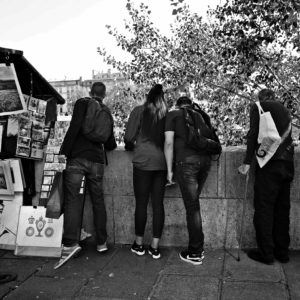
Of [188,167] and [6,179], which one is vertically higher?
[188,167]

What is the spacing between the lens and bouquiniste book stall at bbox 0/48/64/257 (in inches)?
181

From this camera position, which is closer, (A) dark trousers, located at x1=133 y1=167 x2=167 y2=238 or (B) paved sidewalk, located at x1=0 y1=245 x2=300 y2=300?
(B) paved sidewalk, located at x1=0 y1=245 x2=300 y2=300

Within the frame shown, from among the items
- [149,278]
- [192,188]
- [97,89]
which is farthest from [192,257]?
[97,89]

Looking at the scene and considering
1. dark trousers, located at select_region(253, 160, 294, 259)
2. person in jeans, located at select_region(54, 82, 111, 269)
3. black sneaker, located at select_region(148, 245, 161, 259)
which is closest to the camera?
dark trousers, located at select_region(253, 160, 294, 259)

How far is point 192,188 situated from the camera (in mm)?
4211

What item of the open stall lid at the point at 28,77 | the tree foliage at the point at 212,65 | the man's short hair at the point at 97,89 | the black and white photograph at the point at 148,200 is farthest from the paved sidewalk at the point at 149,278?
the tree foliage at the point at 212,65

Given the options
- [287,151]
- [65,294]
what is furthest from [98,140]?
[287,151]

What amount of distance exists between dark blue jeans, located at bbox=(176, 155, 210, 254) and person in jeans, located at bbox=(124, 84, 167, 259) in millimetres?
246

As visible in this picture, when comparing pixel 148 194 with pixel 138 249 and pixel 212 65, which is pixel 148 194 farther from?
pixel 212 65

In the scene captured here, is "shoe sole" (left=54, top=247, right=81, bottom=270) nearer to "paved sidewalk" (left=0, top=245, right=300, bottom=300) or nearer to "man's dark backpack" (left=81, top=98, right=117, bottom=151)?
"paved sidewalk" (left=0, top=245, right=300, bottom=300)

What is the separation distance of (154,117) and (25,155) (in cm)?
162

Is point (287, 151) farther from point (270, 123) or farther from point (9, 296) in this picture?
point (9, 296)

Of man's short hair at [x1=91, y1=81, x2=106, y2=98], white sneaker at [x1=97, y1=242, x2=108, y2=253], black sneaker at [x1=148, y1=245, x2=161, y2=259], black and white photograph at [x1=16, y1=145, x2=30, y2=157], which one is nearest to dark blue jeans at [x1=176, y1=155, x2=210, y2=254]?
black sneaker at [x1=148, y1=245, x2=161, y2=259]

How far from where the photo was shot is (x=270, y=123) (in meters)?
3.98
